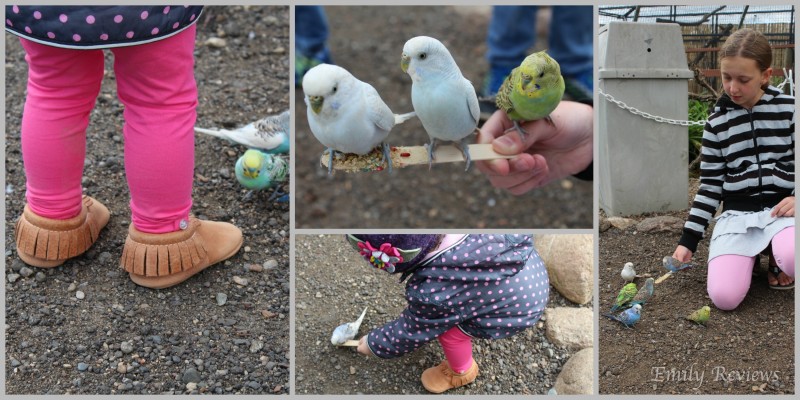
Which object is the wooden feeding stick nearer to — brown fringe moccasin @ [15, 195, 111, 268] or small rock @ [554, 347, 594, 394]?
small rock @ [554, 347, 594, 394]

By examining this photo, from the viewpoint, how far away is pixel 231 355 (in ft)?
6.55

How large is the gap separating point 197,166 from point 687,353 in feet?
5.46

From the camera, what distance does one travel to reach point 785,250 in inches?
68.2

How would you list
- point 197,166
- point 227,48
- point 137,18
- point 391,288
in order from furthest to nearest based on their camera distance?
point 227,48, point 197,166, point 391,288, point 137,18

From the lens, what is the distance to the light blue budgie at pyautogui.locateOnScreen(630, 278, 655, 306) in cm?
170

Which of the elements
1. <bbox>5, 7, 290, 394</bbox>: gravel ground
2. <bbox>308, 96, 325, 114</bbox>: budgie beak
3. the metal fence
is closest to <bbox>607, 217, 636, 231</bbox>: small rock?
the metal fence

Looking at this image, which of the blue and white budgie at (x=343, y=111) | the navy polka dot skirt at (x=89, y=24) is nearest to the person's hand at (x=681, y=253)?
the blue and white budgie at (x=343, y=111)

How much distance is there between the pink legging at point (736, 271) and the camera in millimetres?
1732

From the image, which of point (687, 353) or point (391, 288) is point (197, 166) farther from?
point (687, 353)

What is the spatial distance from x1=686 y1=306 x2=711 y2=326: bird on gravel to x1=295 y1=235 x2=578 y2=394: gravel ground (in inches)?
18.4

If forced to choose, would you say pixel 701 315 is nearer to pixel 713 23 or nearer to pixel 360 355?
pixel 713 23

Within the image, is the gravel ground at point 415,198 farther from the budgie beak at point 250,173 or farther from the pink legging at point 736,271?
the pink legging at point 736,271

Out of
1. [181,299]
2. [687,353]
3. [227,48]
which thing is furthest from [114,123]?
[687,353]

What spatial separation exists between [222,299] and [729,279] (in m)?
1.33
